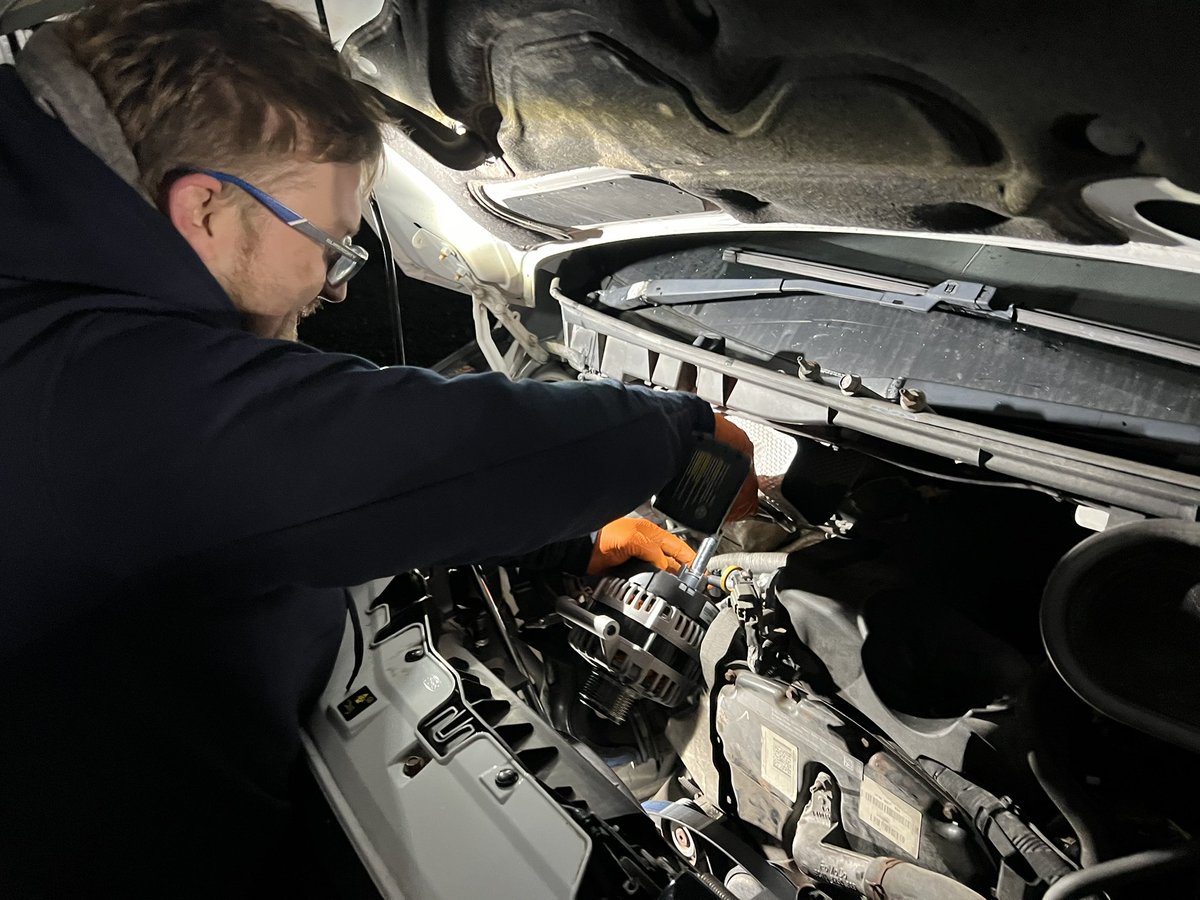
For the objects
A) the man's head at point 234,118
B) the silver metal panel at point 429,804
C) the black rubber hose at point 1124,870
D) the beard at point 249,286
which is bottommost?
the silver metal panel at point 429,804

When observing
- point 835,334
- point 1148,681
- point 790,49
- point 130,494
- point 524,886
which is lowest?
point 524,886

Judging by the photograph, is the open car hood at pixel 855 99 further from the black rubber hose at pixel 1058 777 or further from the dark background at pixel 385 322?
the dark background at pixel 385 322

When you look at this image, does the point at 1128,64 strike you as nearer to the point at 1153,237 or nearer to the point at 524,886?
the point at 1153,237

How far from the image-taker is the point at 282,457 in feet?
2.53

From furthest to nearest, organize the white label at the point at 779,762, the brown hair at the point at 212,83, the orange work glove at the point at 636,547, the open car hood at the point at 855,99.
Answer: the orange work glove at the point at 636,547 → the white label at the point at 779,762 → the brown hair at the point at 212,83 → the open car hood at the point at 855,99

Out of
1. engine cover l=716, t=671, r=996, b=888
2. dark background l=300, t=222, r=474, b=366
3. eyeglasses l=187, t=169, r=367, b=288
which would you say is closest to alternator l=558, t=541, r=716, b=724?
engine cover l=716, t=671, r=996, b=888

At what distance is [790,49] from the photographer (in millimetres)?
557

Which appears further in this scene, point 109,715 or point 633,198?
point 633,198

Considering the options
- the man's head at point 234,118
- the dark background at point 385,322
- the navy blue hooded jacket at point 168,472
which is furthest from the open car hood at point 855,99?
the dark background at point 385,322

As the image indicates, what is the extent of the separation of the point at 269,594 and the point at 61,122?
0.56 metres

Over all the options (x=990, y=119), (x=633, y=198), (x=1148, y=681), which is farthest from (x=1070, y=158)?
(x=633, y=198)

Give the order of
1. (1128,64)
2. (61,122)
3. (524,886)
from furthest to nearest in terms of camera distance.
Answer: (524,886), (61,122), (1128,64)

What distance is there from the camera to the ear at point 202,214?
857 millimetres

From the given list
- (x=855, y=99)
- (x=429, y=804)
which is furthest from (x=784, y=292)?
(x=429, y=804)
